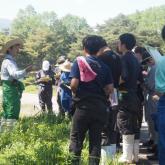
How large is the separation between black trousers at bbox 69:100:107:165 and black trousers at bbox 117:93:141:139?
3.70 feet

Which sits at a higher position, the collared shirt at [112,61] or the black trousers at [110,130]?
the collared shirt at [112,61]

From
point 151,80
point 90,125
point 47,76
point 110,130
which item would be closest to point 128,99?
point 151,80

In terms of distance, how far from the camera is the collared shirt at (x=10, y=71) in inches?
288

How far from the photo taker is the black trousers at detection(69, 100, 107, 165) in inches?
209

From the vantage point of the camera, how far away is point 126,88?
21.4 ft

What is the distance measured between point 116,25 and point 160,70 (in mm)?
60049

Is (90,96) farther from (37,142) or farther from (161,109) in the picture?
(37,142)

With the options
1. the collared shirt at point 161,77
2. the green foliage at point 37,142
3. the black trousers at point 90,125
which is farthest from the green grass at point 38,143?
the collared shirt at point 161,77

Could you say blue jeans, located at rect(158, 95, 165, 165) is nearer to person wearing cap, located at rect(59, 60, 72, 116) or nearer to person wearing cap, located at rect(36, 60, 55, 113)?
person wearing cap, located at rect(59, 60, 72, 116)

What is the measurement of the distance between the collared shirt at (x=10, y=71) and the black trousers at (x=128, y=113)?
172cm

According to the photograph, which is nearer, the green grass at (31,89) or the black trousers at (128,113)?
the black trousers at (128,113)

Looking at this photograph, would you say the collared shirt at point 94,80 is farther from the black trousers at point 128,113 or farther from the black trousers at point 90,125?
the black trousers at point 128,113

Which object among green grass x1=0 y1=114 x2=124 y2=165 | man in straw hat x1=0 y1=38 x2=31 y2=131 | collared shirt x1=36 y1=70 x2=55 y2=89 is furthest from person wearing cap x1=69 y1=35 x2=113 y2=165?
collared shirt x1=36 y1=70 x2=55 y2=89

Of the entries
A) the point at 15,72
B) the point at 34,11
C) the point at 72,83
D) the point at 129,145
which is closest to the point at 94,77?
the point at 72,83
